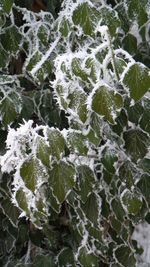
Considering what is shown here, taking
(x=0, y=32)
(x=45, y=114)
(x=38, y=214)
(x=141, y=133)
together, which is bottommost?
(x=38, y=214)

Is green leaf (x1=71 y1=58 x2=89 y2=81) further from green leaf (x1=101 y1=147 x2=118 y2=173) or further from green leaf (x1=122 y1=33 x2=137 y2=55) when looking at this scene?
green leaf (x1=122 y1=33 x2=137 y2=55)

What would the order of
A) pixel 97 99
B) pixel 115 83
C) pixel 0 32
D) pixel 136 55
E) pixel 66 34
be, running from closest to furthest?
pixel 97 99, pixel 115 83, pixel 66 34, pixel 0 32, pixel 136 55

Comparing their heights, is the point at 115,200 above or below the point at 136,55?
below

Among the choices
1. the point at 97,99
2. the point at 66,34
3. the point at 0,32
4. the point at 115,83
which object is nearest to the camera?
the point at 97,99

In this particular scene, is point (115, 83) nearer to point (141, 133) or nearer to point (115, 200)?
point (141, 133)

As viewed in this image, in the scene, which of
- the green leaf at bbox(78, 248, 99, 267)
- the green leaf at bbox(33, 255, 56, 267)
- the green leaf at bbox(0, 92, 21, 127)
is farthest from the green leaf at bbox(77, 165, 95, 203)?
the green leaf at bbox(33, 255, 56, 267)

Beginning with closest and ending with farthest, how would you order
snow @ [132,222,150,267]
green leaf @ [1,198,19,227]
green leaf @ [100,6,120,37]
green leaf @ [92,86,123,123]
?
green leaf @ [92,86,123,123] < green leaf @ [100,6,120,37] < green leaf @ [1,198,19,227] < snow @ [132,222,150,267]

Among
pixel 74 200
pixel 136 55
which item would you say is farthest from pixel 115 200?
pixel 136 55
